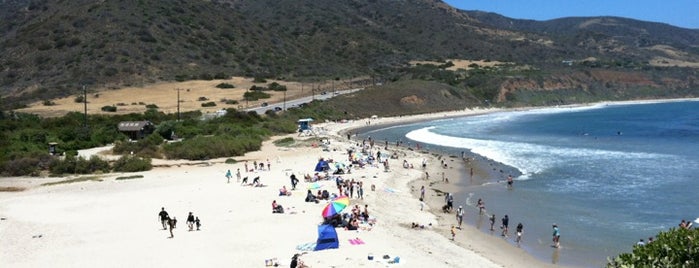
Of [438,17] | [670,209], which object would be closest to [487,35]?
[438,17]

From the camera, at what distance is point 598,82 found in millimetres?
147000

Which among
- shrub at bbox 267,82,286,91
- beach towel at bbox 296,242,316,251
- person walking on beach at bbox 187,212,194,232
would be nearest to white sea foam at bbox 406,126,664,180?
beach towel at bbox 296,242,316,251

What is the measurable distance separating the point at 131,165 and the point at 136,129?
43.8ft

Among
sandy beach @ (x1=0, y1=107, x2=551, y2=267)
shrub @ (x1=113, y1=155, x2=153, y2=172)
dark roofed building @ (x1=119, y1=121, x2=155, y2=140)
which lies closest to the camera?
sandy beach @ (x1=0, y1=107, x2=551, y2=267)

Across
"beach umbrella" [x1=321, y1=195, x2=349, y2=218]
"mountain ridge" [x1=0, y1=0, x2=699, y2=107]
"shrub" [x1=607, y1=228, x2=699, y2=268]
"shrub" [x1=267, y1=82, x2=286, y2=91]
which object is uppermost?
"mountain ridge" [x1=0, y1=0, x2=699, y2=107]

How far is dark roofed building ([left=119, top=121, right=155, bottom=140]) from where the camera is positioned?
160 feet

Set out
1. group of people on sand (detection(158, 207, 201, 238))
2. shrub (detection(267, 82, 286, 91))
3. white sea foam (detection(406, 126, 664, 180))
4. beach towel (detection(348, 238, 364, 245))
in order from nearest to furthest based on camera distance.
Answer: beach towel (detection(348, 238, 364, 245)), group of people on sand (detection(158, 207, 201, 238)), white sea foam (detection(406, 126, 664, 180)), shrub (detection(267, 82, 286, 91))

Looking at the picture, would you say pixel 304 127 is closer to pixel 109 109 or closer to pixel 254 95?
pixel 109 109

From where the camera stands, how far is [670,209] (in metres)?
26.3

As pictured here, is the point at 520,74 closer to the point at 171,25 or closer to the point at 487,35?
the point at 487,35

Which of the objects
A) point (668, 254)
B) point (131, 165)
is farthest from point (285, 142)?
point (668, 254)

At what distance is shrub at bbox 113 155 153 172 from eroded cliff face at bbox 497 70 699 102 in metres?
94.0

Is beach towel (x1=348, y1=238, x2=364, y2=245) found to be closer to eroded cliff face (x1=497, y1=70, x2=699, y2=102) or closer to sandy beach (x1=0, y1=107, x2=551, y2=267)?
sandy beach (x1=0, y1=107, x2=551, y2=267)

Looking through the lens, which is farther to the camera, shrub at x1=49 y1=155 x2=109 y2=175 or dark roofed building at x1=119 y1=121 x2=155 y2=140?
dark roofed building at x1=119 y1=121 x2=155 y2=140
